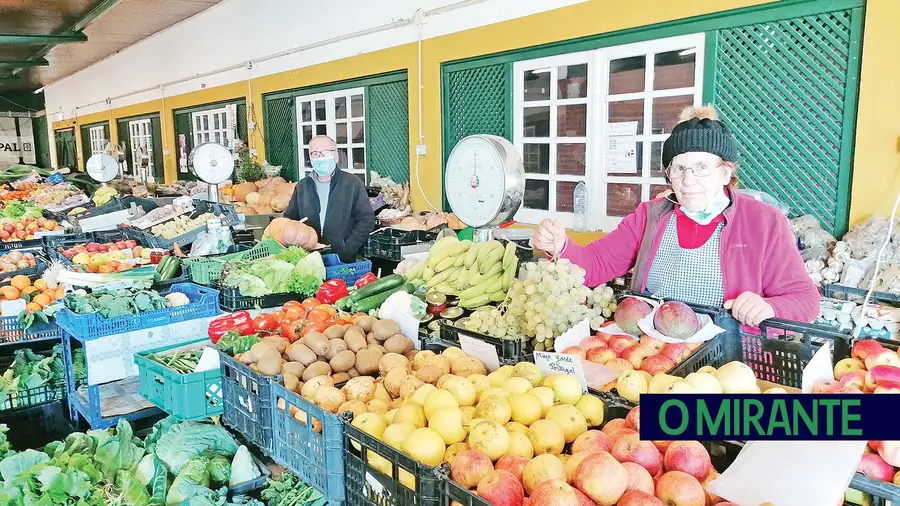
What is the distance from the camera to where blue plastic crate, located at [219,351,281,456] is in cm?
177

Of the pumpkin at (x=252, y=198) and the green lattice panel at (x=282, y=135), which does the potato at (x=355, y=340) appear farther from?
the green lattice panel at (x=282, y=135)

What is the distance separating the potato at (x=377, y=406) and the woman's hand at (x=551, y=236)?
918 mm

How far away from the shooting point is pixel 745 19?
11.7ft

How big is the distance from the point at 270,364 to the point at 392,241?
9.74ft

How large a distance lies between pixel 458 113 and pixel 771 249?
3.76 meters

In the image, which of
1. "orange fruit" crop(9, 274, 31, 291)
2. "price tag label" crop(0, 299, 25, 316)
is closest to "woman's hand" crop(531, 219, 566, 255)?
"price tag label" crop(0, 299, 25, 316)

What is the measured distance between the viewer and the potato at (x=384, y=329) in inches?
85.9

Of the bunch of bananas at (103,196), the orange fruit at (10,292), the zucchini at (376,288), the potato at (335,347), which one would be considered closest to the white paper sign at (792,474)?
the potato at (335,347)

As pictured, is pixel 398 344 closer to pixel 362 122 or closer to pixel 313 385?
pixel 313 385

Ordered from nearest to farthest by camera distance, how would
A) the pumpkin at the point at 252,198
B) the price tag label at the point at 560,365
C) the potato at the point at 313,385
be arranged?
the price tag label at the point at 560,365, the potato at the point at 313,385, the pumpkin at the point at 252,198

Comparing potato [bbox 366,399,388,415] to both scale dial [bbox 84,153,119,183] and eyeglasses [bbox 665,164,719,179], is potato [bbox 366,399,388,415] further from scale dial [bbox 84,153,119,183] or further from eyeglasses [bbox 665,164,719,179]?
scale dial [bbox 84,153,119,183]

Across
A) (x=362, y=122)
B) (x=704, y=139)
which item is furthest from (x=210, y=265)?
(x=362, y=122)

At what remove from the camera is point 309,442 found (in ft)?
5.12

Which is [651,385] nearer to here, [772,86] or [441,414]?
[441,414]
